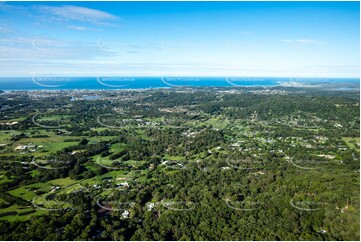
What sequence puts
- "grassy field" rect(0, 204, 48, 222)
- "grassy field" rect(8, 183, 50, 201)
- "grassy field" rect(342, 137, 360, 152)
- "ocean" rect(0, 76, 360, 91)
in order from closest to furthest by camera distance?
"grassy field" rect(0, 204, 48, 222) < "grassy field" rect(8, 183, 50, 201) < "grassy field" rect(342, 137, 360, 152) < "ocean" rect(0, 76, 360, 91)

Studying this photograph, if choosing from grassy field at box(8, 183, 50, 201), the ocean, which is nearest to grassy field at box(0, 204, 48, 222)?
grassy field at box(8, 183, 50, 201)

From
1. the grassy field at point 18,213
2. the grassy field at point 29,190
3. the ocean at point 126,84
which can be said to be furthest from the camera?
the ocean at point 126,84

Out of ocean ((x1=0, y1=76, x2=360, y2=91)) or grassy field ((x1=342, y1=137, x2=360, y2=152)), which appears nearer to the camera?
grassy field ((x1=342, y1=137, x2=360, y2=152))

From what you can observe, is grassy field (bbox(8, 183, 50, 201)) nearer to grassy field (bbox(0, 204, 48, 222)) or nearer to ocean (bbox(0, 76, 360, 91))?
grassy field (bbox(0, 204, 48, 222))

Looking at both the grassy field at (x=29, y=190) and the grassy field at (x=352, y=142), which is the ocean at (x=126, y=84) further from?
the grassy field at (x=352, y=142)

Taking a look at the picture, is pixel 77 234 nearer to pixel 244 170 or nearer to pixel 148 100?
pixel 244 170

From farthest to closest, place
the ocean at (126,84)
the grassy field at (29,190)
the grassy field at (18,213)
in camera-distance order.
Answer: the ocean at (126,84), the grassy field at (29,190), the grassy field at (18,213)

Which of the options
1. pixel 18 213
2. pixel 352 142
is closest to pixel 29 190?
pixel 18 213

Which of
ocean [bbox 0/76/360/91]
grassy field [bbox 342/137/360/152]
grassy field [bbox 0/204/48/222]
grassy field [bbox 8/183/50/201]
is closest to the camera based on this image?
grassy field [bbox 0/204/48/222]

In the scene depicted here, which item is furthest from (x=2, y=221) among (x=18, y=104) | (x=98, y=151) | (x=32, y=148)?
(x=18, y=104)

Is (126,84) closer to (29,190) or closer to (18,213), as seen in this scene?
(29,190)

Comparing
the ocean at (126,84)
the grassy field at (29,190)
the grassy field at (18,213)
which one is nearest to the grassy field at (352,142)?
the grassy field at (29,190)
